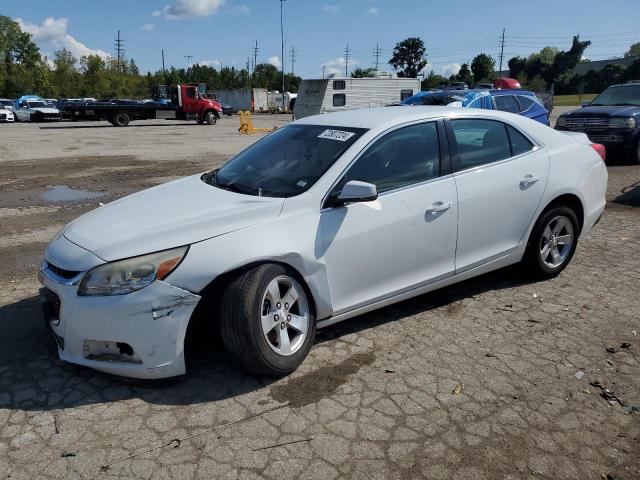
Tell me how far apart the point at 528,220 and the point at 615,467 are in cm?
229

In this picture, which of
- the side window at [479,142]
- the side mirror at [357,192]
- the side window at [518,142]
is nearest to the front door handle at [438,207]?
the side window at [479,142]

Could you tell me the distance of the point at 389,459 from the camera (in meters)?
2.60

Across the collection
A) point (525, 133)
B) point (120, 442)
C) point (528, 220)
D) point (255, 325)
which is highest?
point (525, 133)

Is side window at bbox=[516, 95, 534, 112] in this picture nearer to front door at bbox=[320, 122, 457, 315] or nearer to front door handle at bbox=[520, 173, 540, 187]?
front door handle at bbox=[520, 173, 540, 187]

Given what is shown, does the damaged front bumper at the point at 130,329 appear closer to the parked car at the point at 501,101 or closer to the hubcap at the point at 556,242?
the hubcap at the point at 556,242

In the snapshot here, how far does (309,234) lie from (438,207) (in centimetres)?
106

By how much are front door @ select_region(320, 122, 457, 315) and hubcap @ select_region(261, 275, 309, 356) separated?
24cm

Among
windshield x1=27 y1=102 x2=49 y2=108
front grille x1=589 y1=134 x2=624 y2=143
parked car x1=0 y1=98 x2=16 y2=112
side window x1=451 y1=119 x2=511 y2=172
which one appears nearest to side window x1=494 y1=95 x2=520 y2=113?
front grille x1=589 y1=134 x2=624 y2=143

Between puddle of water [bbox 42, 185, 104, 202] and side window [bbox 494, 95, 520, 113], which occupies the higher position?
side window [bbox 494, 95, 520, 113]

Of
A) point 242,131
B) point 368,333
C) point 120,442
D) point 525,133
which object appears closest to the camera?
point 120,442

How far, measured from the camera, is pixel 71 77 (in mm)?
74938

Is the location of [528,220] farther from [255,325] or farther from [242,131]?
[242,131]

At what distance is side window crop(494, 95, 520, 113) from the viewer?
1135cm

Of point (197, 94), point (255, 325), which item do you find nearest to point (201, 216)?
point (255, 325)
